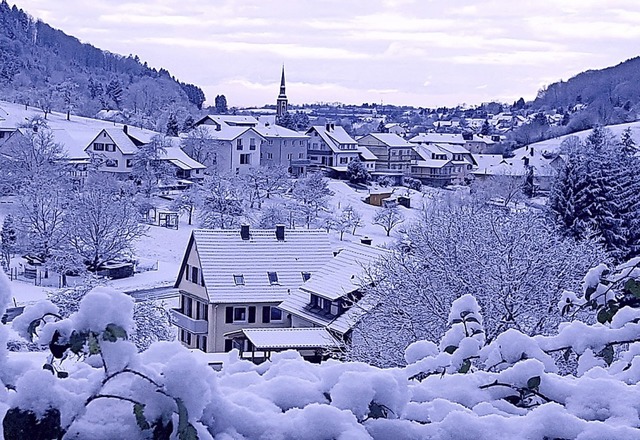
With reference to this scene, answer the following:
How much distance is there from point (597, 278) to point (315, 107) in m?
164

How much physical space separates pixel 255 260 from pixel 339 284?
3871mm

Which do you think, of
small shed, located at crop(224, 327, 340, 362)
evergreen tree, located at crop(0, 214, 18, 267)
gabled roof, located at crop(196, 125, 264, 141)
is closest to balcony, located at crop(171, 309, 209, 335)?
small shed, located at crop(224, 327, 340, 362)

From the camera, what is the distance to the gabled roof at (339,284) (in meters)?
16.6

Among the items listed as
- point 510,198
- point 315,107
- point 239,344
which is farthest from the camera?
point 315,107

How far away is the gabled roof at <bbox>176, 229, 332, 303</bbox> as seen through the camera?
787 inches

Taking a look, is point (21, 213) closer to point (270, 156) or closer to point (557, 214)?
point (557, 214)

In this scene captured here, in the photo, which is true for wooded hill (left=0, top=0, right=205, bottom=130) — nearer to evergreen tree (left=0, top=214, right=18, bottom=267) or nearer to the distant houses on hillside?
evergreen tree (left=0, top=214, right=18, bottom=267)

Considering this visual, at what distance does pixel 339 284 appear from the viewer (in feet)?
58.2

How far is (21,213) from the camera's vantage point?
33000 mm

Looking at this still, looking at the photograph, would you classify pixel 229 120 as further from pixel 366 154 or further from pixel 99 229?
pixel 99 229

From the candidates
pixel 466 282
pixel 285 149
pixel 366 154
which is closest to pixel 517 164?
pixel 366 154

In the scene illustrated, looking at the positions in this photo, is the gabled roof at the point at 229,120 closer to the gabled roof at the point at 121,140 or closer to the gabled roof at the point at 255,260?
the gabled roof at the point at 121,140

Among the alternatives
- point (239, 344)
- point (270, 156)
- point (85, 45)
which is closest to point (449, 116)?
point (85, 45)

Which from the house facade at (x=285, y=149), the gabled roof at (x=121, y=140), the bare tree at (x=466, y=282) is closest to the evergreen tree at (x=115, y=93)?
the house facade at (x=285, y=149)
